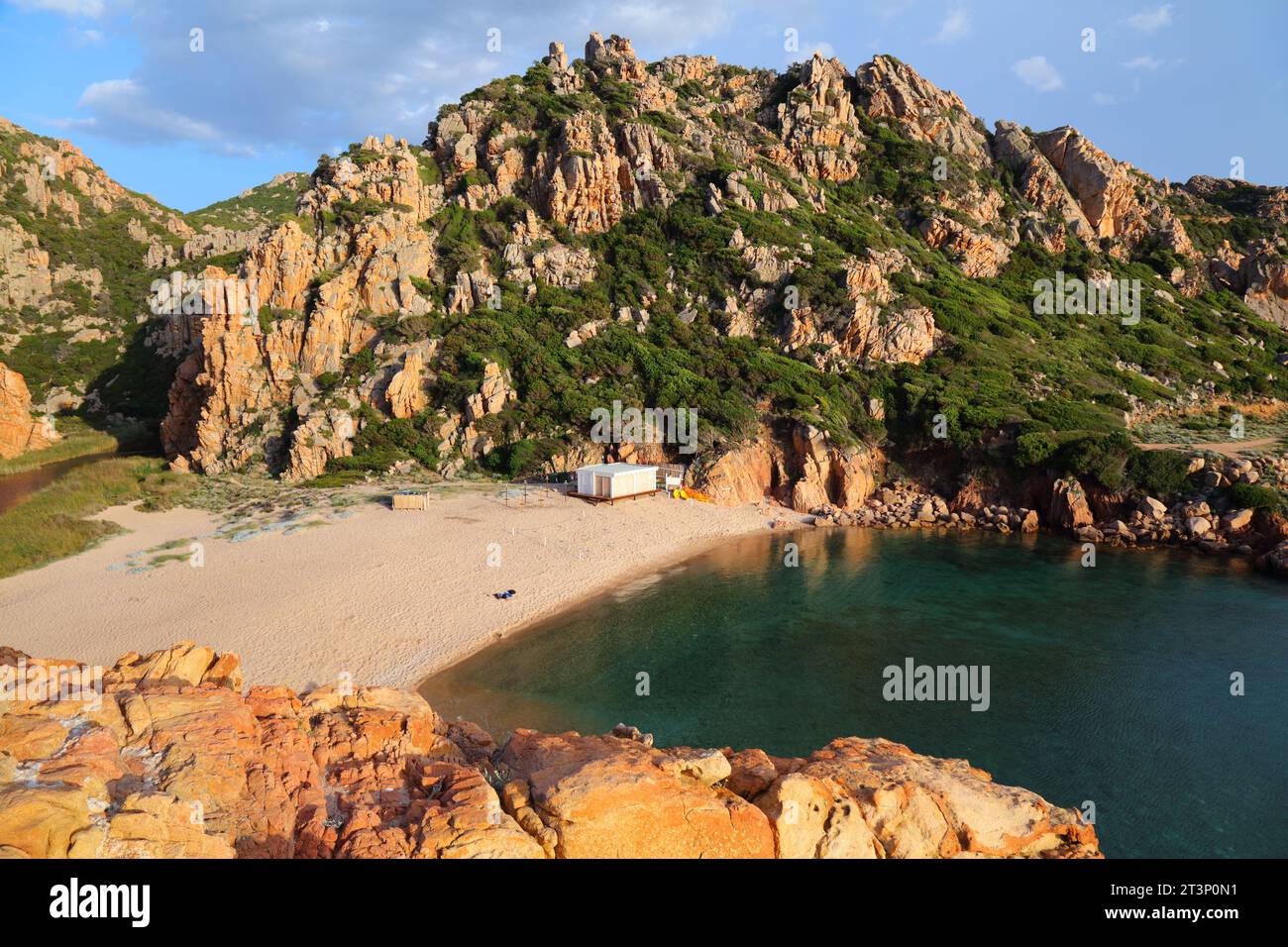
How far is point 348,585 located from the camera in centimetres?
2325

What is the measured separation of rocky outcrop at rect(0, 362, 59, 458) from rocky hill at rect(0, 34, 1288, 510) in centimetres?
659

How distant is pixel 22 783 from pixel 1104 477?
4103cm

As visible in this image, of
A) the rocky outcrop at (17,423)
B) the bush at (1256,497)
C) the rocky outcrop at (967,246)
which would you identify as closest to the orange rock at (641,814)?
the bush at (1256,497)

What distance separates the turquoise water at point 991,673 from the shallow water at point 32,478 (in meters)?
30.9

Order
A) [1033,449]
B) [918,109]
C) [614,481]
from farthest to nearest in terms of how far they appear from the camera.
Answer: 1. [918,109]
2. [1033,449]
3. [614,481]

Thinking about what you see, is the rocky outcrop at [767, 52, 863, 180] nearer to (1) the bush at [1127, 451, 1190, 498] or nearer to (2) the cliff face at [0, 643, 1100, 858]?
(1) the bush at [1127, 451, 1190, 498]

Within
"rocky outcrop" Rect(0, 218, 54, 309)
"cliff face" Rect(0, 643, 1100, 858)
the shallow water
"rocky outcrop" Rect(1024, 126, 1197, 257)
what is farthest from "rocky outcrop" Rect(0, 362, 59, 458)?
"rocky outcrop" Rect(1024, 126, 1197, 257)

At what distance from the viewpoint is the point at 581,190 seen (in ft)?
177

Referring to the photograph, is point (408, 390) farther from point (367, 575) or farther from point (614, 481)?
point (367, 575)

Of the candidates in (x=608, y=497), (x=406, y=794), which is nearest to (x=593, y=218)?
(x=608, y=497)

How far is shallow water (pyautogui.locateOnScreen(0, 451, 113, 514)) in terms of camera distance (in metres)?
33.1

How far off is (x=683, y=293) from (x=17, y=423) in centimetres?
4865
